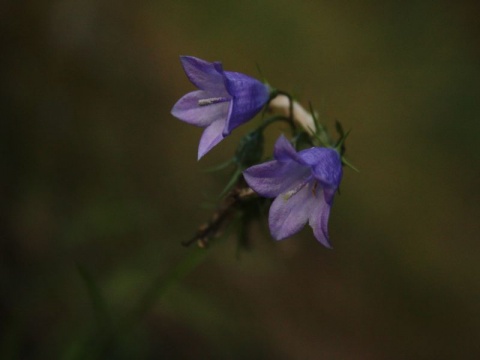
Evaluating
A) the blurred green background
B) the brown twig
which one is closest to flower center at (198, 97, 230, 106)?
the brown twig

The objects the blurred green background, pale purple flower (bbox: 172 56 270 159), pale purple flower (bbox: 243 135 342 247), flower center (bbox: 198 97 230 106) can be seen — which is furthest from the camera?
the blurred green background

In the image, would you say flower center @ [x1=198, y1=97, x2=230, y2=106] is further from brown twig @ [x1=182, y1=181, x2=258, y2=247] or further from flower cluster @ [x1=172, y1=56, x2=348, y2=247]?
brown twig @ [x1=182, y1=181, x2=258, y2=247]

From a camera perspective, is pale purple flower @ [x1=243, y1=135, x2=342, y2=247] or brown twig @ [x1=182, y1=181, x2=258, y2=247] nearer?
pale purple flower @ [x1=243, y1=135, x2=342, y2=247]

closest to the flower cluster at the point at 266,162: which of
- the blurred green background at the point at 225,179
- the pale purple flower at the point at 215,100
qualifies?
the pale purple flower at the point at 215,100

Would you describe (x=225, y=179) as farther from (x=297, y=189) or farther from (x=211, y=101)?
(x=297, y=189)

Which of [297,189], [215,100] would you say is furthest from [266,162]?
[215,100]

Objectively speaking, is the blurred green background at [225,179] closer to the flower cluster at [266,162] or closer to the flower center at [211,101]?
the flower cluster at [266,162]

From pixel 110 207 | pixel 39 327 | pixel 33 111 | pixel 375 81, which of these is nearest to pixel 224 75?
pixel 110 207
